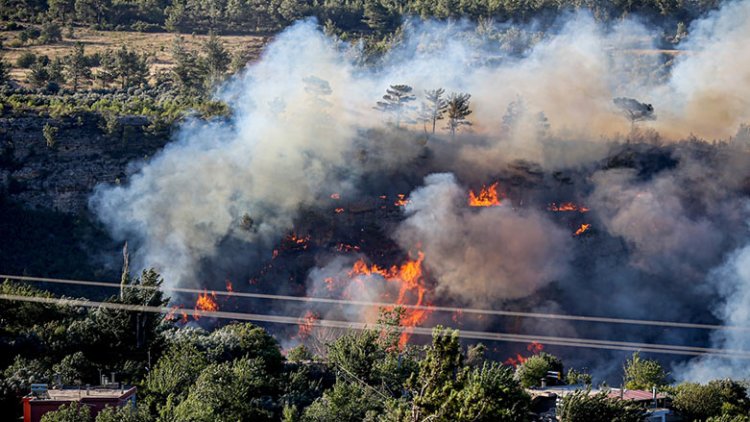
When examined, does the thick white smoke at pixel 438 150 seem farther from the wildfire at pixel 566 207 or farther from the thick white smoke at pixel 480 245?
the wildfire at pixel 566 207

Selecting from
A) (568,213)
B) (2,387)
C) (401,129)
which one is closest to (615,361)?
(568,213)

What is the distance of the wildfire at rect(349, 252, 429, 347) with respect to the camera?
6906 centimetres

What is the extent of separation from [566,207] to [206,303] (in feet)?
81.0

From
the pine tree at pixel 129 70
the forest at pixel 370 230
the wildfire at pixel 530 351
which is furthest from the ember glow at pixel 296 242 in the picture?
the pine tree at pixel 129 70

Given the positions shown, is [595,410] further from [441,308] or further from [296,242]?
[296,242]

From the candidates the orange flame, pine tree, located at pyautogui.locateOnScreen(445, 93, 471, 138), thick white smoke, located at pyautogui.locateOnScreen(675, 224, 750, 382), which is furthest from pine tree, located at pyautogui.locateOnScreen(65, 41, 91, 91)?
thick white smoke, located at pyautogui.locateOnScreen(675, 224, 750, 382)

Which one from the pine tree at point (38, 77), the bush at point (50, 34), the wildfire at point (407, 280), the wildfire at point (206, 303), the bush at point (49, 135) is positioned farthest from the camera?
the bush at point (50, 34)

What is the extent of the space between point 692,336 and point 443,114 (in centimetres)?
2684

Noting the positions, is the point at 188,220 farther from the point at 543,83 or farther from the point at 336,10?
the point at 336,10

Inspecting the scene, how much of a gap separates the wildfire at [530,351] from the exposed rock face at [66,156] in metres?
28.4

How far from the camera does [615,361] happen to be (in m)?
68.4

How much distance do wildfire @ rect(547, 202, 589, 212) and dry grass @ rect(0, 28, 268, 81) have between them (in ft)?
127

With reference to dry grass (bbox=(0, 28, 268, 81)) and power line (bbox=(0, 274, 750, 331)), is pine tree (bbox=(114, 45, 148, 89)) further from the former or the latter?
power line (bbox=(0, 274, 750, 331))

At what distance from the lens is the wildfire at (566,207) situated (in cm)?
7638
